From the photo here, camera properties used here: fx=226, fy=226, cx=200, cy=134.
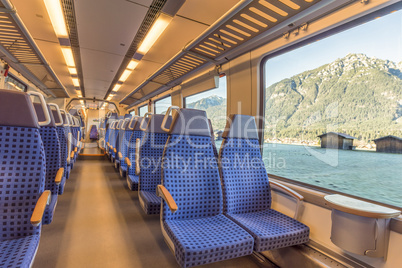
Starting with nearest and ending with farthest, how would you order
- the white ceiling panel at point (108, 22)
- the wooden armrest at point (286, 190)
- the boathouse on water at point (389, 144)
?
1. the boathouse on water at point (389, 144)
2. the wooden armrest at point (286, 190)
3. the white ceiling panel at point (108, 22)

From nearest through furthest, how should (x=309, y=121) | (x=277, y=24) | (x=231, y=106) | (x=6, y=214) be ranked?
(x=6, y=214), (x=277, y=24), (x=309, y=121), (x=231, y=106)

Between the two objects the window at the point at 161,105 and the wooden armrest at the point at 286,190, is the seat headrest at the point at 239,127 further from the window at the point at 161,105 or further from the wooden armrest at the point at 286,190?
the window at the point at 161,105

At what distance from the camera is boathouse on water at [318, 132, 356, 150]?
7.46 feet

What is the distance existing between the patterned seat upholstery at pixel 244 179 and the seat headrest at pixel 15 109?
1635mm

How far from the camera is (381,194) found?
190 centimetres

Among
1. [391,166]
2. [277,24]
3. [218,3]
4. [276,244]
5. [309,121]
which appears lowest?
[276,244]

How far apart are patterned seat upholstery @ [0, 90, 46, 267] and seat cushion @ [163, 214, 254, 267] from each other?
2.99 feet

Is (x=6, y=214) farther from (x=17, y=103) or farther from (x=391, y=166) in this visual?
(x=391, y=166)

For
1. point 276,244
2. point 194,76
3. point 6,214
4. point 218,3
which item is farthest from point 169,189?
point 194,76

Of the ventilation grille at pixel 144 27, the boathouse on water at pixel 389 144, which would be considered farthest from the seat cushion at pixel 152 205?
the ventilation grille at pixel 144 27

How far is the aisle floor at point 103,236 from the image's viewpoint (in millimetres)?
2040

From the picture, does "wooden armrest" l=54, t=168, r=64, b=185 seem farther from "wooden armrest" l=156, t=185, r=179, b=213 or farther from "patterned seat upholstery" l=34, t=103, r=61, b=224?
"wooden armrest" l=156, t=185, r=179, b=213

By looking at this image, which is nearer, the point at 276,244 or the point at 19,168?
the point at 19,168

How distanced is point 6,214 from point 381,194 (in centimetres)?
281
